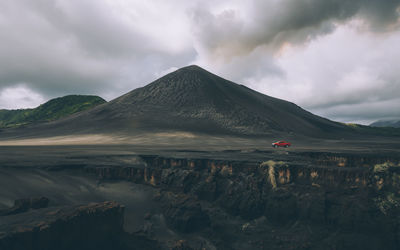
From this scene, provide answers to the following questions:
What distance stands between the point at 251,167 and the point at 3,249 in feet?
47.1

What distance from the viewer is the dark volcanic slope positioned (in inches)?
2394

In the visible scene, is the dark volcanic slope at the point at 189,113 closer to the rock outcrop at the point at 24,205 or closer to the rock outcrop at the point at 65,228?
the rock outcrop at the point at 24,205

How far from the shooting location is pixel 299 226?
12.6 metres

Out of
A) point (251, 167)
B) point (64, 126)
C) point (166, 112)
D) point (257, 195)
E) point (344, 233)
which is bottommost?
point (344, 233)

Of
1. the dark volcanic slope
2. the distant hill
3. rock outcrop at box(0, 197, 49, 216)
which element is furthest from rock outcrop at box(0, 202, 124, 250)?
the distant hill

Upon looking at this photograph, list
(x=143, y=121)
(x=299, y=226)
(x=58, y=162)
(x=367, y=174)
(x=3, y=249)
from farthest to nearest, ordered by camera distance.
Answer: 1. (x=143, y=121)
2. (x=58, y=162)
3. (x=367, y=174)
4. (x=299, y=226)
5. (x=3, y=249)

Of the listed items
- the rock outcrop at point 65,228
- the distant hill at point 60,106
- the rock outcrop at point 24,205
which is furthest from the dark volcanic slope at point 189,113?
the distant hill at point 60,106

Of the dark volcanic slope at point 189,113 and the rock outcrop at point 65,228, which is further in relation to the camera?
the dark volcanic slope at point 189,113

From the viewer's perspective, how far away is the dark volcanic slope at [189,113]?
60812mm

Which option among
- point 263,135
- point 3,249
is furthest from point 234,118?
point 3,249

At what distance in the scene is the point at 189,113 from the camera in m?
69.1

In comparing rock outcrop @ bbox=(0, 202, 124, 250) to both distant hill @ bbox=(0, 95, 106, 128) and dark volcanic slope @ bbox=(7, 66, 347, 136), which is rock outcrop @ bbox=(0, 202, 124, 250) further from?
distant hill @ bbox=(0, 95, 106, 128)

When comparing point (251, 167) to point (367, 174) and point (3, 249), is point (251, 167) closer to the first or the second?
point (367, 174)

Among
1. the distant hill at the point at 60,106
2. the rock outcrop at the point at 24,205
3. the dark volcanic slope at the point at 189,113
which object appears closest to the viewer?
the rock outcrop at the point at 24,205
